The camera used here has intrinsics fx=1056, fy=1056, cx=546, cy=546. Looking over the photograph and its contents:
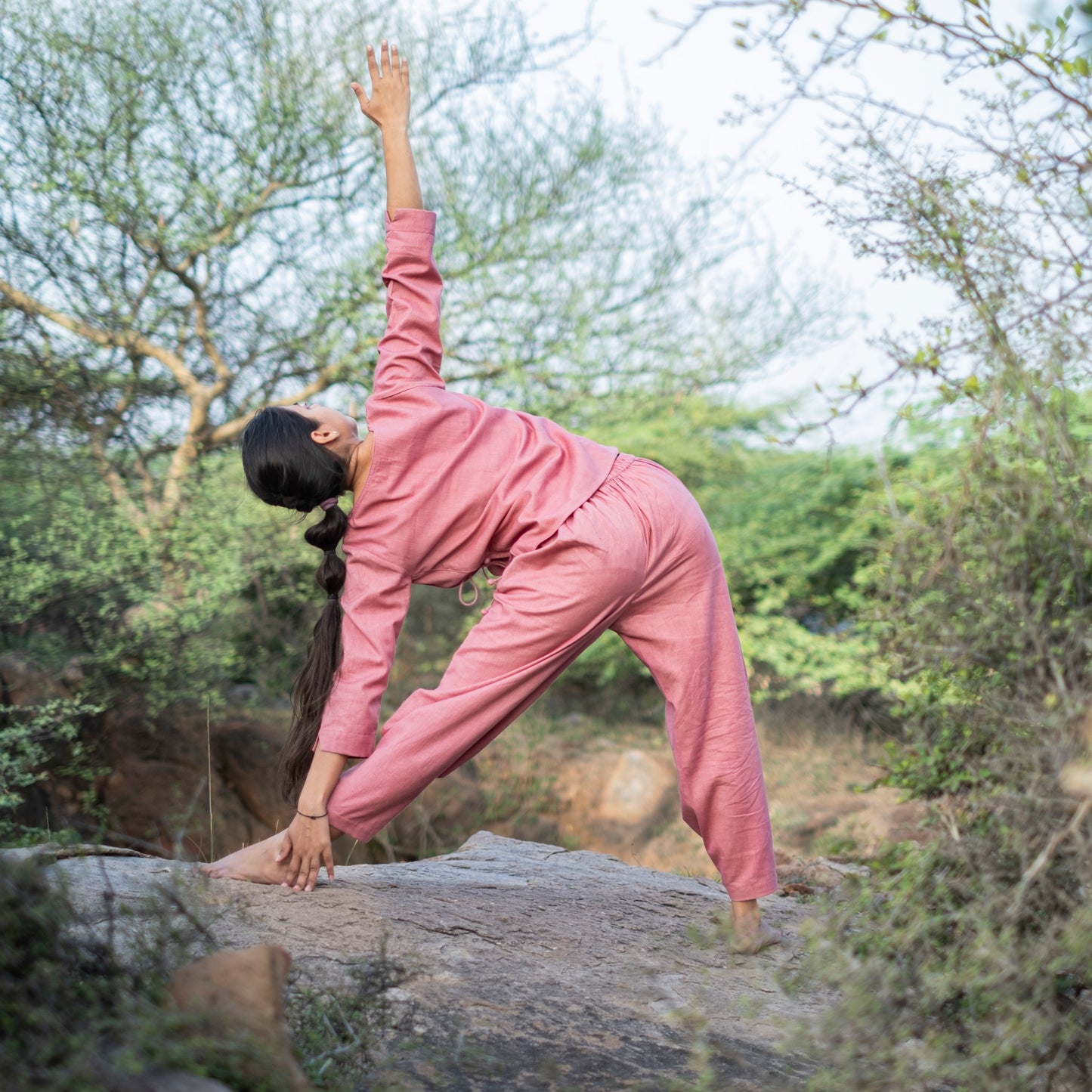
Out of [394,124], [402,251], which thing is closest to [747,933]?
[402,251]

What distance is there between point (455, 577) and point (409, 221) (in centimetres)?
82

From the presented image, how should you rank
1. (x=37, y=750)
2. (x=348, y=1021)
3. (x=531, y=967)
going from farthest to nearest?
(x=37, y=750)
(x=531, y=967)
(x=348, y=1021)

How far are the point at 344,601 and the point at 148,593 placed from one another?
3289 millimetres

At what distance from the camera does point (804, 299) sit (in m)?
7.73

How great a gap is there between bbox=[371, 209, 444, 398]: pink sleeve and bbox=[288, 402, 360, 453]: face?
0.11 m

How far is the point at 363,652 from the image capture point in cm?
234

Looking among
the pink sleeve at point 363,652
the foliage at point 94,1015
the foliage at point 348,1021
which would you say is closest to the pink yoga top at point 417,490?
the pink sleeve at point 363,652

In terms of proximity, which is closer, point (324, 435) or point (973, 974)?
point (973, 974)

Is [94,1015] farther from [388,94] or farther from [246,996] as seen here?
[388,94]

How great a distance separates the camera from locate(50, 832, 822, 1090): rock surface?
6.03 feet

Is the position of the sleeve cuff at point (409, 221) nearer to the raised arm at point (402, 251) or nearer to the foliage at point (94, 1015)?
the raised arm at point (402, 251)

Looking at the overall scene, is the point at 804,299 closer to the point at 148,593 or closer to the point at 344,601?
the point at 148,593

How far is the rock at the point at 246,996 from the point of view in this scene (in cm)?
144

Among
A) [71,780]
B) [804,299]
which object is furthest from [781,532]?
[71,780]
